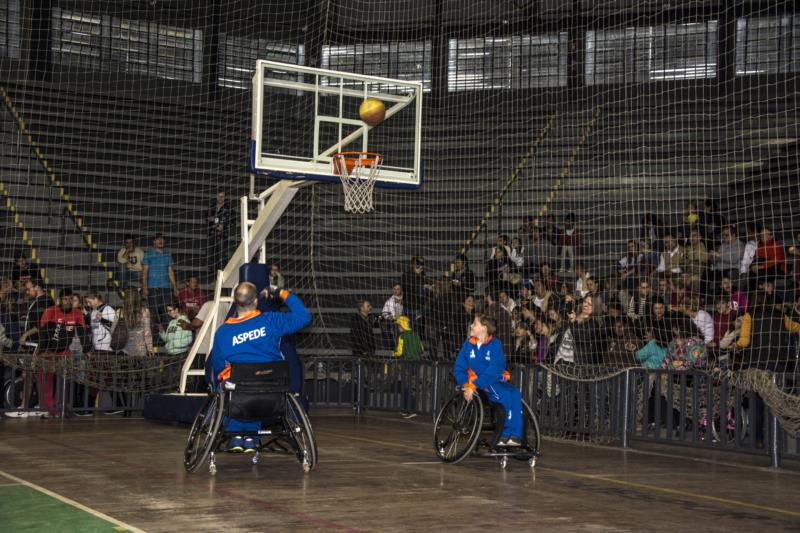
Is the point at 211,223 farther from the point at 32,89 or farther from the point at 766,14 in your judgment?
the point at 766,14

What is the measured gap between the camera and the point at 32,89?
22109mm

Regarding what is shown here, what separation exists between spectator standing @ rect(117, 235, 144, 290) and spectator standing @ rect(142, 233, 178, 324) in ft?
0.82

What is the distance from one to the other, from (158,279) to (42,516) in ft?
37.3

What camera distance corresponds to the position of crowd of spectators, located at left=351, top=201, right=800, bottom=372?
40.4 feet

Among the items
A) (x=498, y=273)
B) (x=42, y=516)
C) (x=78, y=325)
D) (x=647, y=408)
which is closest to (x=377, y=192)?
(x=498, y=273)

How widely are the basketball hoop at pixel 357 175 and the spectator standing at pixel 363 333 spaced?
17.2ft

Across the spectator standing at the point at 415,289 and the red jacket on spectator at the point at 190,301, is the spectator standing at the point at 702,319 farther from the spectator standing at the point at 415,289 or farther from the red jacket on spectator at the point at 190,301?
the red jacket on spectator at the point at 190,301

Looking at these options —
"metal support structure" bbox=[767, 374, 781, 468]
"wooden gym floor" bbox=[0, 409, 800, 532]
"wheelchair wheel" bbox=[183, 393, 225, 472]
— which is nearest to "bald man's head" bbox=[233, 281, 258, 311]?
Result: "wheelchair wheel" bbox=[183, 393, 225, 472]

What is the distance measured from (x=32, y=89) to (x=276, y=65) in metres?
12.5

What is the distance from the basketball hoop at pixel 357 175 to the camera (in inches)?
452

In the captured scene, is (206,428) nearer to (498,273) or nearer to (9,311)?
(9,311)

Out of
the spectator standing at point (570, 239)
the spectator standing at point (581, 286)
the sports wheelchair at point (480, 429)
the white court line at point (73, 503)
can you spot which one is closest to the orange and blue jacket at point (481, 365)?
the sports wheelchair at point (480, 429)

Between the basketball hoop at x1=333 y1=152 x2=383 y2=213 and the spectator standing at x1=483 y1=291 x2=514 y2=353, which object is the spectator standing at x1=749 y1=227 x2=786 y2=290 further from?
the basketball hoop at x1=333 y1=152 x2=383 y2=213

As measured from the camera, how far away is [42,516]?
253 inches
